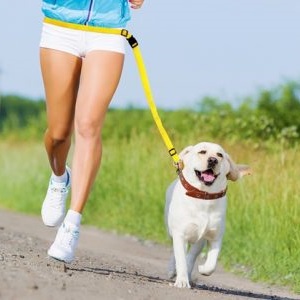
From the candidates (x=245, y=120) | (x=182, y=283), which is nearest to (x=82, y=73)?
(x=182, y=283)

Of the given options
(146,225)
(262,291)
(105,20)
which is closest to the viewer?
(105,20)

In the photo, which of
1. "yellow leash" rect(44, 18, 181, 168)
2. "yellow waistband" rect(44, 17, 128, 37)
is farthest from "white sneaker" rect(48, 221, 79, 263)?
"yellow waistband" rect(44, 17, 128, 37)

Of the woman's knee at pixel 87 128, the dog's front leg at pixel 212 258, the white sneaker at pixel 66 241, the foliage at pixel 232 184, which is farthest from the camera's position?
the foliage at pixel 232 184

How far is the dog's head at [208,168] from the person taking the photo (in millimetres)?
7973

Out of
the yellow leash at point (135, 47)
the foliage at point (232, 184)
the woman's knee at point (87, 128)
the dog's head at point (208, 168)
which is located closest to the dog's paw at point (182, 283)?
the dog's head at point (208, 168)

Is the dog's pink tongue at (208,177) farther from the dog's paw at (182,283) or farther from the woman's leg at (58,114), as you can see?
the woman's leg at (58,114)

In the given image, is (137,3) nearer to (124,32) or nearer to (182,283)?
(124,32)

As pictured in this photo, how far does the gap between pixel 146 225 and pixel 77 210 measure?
7.11 m

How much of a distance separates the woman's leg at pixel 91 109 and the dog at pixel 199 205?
771 mm

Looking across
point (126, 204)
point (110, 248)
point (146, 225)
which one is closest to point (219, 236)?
point (110, 248)

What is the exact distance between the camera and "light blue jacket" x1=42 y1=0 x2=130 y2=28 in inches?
294

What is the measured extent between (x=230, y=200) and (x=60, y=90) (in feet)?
18.4

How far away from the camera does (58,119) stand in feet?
25.6

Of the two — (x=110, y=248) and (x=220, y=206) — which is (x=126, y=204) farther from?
(x=220, y=206)
